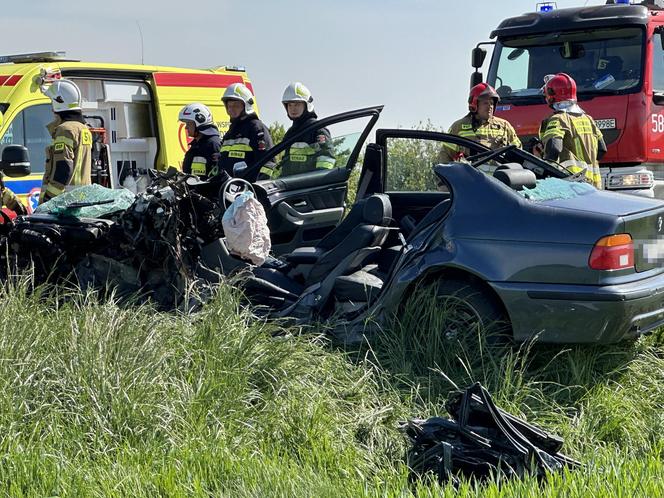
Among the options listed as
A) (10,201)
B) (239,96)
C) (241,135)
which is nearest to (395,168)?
(241,135)

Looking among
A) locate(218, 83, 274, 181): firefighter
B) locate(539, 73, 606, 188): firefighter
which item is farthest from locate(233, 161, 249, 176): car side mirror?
locate(539, 73, 606, 188): firefighter

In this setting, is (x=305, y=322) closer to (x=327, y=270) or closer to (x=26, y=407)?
(x=327, y=270)

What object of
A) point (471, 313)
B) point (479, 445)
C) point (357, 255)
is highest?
point (357, 255)

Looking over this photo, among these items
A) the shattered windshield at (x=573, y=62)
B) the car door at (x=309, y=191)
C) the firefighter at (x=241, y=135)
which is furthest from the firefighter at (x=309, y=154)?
the shattered windshield at (x=573, y=62)

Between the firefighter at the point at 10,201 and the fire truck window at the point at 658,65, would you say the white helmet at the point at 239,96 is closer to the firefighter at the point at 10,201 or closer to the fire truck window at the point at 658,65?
the firefighter at the point at 10,201

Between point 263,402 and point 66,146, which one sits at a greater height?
point 66,146

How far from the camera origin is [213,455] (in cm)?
398

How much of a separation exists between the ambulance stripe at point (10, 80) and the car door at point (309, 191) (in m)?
3.93

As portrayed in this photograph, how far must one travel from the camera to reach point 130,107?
1102 centimetres

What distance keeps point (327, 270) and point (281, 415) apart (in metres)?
1.56

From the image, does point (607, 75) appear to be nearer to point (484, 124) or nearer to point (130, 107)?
point (484, 124)

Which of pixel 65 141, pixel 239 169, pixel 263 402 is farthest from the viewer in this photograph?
pixel 65 141

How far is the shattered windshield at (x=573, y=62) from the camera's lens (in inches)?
407

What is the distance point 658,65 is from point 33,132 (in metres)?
6.28
